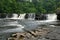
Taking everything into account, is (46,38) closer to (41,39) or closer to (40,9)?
(41,39)

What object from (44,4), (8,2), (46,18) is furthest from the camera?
(44,4)

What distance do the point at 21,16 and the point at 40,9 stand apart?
29.0m

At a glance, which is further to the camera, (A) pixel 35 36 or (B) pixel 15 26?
(B) pixel 15 26

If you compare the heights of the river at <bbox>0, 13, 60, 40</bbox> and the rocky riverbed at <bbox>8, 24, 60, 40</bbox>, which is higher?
the rocky riverbed at <bbox>8, 24, 60, 40</bbox>

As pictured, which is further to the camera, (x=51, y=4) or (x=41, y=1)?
(x=41, y=1)

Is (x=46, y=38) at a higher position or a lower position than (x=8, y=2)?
lower

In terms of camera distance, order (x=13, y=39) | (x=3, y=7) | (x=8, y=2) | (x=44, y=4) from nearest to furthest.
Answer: (x=13, y=39), (x=3, y=7), (x=8, y=2), (x=44, y=4)

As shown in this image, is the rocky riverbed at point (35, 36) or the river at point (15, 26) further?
the river at point (15, 26)

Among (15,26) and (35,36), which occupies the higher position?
(35,36)

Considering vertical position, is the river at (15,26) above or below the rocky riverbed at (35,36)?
below

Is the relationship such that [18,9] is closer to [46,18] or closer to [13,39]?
[46,18]

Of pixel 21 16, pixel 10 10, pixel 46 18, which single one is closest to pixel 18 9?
pixel 10 10

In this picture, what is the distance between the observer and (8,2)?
60312 millimetres

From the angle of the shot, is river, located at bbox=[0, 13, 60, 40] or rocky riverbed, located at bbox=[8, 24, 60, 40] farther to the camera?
river, located at bbox=[0, 13, 60, 40]
